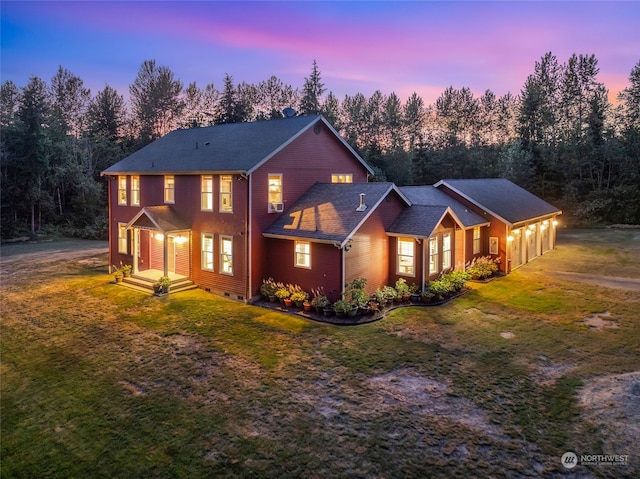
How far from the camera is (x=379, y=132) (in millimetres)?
54219

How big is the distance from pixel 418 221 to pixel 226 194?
7.66 m

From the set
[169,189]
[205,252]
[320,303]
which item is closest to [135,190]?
[169,189]

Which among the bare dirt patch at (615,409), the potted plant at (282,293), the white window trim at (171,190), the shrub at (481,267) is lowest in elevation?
the bare dirt patch at (615,409)

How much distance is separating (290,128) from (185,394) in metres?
12.5

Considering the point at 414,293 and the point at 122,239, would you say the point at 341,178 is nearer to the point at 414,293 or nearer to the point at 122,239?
the point at 414,293

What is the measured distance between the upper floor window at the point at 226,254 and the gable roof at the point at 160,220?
2.13 meters

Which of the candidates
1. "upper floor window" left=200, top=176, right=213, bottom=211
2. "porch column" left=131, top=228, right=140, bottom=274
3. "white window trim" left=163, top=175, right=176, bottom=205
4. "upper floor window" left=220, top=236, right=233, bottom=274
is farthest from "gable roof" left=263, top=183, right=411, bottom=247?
"porch column" left=131, top=228, right=140, bottom=274

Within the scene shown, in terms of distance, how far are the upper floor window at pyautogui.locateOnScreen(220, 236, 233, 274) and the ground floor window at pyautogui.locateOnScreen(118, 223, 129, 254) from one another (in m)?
6.69

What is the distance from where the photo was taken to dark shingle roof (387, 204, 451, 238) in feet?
53.7

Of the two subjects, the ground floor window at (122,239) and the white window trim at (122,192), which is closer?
the ground floor window at (122,239)

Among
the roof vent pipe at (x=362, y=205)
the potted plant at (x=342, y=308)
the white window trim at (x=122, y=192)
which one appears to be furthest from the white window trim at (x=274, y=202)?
the white window trim at (x=122, y=192)

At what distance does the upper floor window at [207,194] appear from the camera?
57.0ft

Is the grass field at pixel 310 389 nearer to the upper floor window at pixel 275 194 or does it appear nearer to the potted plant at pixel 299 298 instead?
the potted plant at pixel 299 298

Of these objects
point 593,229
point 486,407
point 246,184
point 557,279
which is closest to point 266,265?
point 246,184
